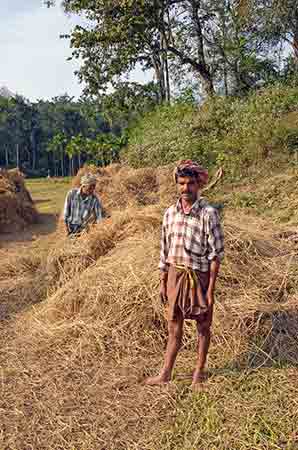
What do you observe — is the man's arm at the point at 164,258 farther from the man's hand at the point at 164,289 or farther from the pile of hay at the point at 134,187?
the pile of hay at the point at 134,187

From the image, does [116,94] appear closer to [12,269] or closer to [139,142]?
[139,142]

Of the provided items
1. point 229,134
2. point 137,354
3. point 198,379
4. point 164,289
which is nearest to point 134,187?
point 229,134

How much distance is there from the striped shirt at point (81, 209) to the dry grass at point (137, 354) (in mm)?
162

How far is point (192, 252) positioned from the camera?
2.62m

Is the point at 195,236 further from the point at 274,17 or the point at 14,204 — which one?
the point at 274,17

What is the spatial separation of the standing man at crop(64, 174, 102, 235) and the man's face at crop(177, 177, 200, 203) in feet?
7.10

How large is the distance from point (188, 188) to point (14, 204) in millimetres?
8368

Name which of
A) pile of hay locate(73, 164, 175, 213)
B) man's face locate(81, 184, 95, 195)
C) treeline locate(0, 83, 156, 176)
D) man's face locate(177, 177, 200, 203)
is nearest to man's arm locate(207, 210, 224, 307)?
man's face locate(177, 177, 200, 203)

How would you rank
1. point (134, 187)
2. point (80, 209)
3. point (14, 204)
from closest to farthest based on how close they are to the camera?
1. point (80, 209)
2. point (134, 187)
3. point (14, 204)

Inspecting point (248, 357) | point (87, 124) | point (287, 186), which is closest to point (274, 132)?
point (287, 186)

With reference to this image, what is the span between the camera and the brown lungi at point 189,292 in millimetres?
2621

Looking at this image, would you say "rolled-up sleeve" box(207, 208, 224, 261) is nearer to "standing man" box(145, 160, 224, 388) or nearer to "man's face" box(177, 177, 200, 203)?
"standing man" box(145, 160, 224, 388)

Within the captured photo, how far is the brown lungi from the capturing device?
103 inches

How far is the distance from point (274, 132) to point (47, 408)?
285 inches
